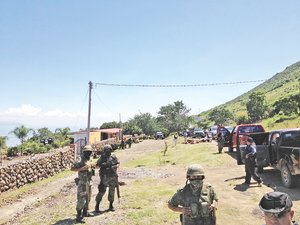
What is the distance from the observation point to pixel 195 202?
4.78 metres

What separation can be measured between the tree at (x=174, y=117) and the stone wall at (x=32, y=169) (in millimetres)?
70076

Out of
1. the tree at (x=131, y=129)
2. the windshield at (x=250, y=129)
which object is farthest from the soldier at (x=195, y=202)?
the tree at (x=131, y=129)

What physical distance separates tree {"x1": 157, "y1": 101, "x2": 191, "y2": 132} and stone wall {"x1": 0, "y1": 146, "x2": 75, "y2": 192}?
70076mm

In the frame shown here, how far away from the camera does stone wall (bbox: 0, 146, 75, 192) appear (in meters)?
17.1

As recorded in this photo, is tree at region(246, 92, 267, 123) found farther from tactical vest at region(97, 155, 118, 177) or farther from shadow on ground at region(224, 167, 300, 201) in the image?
tactical vest at region(97, 155, 118, 177)

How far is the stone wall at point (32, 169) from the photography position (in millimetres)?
17078

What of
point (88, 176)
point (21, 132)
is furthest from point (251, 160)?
point (21, 132)

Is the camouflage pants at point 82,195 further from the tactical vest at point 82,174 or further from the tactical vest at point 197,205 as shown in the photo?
the tactical vest at point 197,205

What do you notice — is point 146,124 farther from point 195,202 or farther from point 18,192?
point 195,202

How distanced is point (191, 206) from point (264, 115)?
71878mm

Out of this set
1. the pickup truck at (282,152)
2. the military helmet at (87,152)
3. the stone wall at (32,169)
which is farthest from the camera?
the stone wall at (32,169)

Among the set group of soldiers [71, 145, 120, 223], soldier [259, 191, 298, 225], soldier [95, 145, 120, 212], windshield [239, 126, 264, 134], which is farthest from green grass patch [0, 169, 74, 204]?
soldier [259, 191, 298, 225]

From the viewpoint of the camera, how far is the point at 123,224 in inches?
344

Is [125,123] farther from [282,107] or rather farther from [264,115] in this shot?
[282,107]
